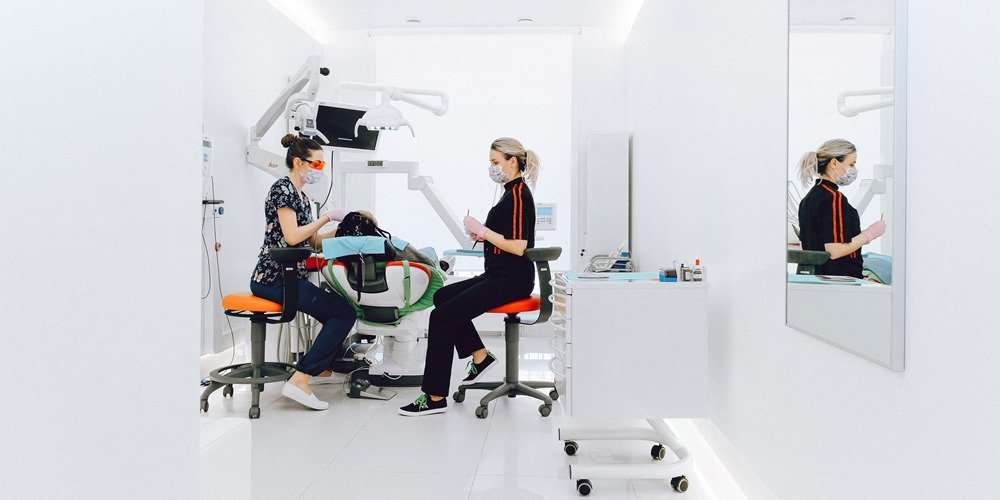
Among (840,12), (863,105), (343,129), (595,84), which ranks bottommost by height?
(863,105)

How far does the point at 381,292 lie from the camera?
12.1 feet

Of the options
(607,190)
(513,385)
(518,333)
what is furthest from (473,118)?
(513,385)

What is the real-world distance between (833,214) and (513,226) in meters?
1.97

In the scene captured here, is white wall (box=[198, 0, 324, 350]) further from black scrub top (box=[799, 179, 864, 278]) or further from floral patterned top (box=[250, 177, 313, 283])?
black scrub top (box=[799, 179, 864, 278])

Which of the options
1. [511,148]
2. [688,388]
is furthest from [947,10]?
[511,148]

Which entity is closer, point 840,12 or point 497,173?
point 840,12

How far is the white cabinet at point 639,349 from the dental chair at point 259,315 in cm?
158

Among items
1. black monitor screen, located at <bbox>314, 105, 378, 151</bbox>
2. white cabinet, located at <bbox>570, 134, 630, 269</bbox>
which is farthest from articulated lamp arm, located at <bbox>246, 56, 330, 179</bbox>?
white cabinet, located at <bbox>570, 134, 630, 269</bbox>

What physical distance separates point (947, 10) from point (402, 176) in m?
5.89

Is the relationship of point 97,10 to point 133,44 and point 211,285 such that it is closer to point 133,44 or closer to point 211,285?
point 133,44

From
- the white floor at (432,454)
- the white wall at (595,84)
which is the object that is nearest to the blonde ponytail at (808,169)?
the white floor at (432,454)

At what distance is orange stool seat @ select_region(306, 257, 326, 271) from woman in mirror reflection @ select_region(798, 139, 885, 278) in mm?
2773

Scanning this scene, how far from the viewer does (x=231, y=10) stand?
15.2 feet

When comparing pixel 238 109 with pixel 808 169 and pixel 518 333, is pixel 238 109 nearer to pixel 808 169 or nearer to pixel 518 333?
pixel 518 333
